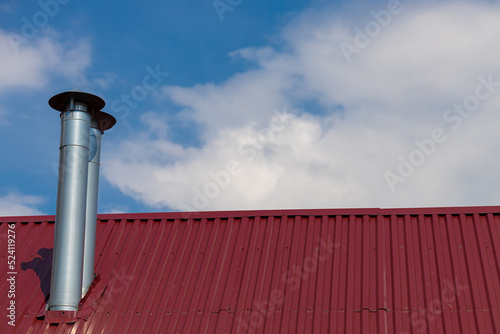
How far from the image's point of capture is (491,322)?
777 centimetres

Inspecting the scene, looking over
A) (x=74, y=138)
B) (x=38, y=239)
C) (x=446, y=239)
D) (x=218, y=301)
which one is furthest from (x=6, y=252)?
(x=446, y=239)

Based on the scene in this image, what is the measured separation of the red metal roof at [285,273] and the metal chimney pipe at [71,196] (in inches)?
18.6

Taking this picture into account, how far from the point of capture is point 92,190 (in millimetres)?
9836

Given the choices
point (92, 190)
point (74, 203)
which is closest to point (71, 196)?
point (74, 203)

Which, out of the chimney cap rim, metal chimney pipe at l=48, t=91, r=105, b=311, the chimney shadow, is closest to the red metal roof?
the chimney shadow

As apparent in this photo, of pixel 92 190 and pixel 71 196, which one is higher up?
pixel 92 190

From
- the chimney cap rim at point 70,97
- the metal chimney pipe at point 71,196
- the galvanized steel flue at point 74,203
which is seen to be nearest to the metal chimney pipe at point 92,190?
the galvanized steel flue at point 74,203

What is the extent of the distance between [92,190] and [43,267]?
5.19 ft

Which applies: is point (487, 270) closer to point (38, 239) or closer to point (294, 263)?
point (294, 263)

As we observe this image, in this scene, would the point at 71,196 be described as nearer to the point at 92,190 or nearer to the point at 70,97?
the point at 92,190

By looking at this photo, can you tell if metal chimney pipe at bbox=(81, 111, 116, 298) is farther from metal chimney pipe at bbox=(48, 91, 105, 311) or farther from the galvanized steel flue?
metal chimney pipe at bbox=(48, 91, 105, 311)

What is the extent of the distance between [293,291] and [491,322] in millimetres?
2728

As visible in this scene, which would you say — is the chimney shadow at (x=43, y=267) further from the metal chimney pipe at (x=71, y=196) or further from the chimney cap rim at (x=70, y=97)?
the chimney cap rim at (x=70, y=97)

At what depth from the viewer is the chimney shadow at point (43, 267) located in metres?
9.54
